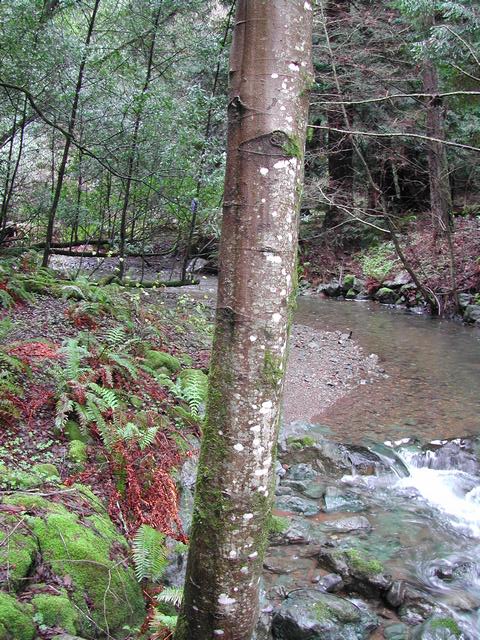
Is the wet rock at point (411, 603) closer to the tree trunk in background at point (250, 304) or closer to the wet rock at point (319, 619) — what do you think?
the wet rock at point (319, 619)

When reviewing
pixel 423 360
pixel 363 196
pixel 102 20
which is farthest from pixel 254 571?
pixel 363 196

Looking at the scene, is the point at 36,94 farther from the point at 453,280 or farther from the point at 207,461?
the point at 453,280

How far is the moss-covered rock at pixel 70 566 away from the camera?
8.91 ft

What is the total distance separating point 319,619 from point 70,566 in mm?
1835

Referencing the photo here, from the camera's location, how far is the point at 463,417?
806 centimetres

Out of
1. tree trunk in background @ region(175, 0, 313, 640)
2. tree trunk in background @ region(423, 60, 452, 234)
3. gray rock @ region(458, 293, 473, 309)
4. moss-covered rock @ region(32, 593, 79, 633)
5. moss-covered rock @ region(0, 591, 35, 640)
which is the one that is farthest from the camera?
tree trunk in background @ region(423, 60, 452, 234)

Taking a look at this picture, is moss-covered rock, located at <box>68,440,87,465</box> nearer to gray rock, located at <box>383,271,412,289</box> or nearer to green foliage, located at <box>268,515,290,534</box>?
green foliage, located at <box>268,515,290,534</box>

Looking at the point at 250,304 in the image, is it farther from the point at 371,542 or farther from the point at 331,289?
the point at 331,289

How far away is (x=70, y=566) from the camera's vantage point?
3016 millimetres

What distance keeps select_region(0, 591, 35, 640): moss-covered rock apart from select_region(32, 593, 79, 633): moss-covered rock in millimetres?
57

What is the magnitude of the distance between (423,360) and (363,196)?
14861 mm

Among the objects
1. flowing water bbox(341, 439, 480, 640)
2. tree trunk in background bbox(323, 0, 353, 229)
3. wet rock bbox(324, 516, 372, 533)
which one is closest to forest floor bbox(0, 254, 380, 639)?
wet rock bbox(324, 516, 372, 533)

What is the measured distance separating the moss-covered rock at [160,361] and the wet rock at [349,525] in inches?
116

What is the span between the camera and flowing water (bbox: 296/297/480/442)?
7.70 m
